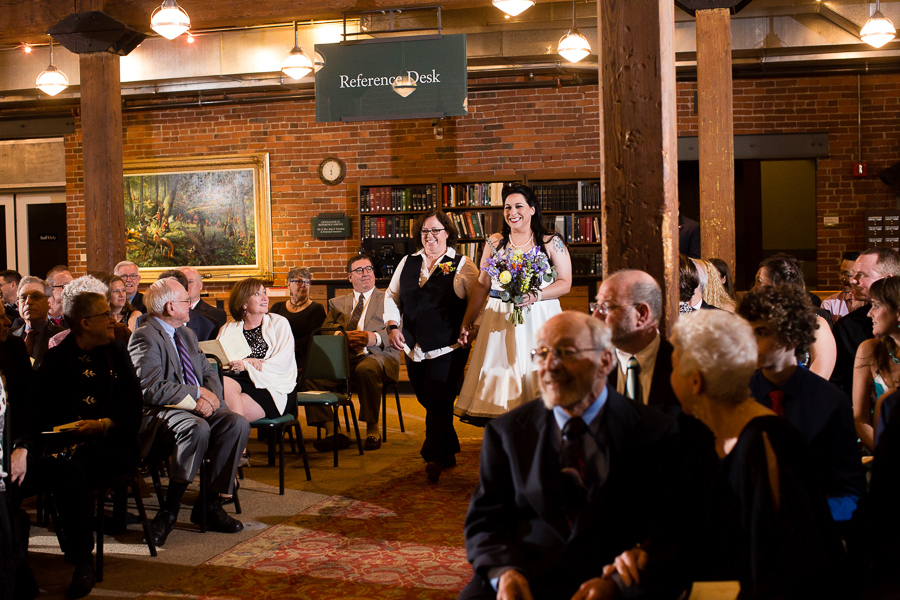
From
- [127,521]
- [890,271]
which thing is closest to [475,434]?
[127,521]

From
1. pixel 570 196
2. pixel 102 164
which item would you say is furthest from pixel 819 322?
pixel 570 196

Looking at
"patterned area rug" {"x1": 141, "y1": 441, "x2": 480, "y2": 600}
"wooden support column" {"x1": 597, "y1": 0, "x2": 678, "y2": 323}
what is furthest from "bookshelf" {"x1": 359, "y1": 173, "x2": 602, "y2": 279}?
"wooden support column" {"x1": 597, "y1": 0, "x2": 678, "y2": 323}

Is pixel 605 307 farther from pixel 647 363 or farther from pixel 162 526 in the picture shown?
pixel 162 526

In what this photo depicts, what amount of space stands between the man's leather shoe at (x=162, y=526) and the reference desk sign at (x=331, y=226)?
21.0 feet

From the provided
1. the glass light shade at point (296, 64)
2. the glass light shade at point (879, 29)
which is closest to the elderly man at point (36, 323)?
the glass light shade at point (296, 64)

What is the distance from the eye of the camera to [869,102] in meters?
9.31

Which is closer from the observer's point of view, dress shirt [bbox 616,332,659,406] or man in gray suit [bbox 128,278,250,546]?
dress shirt [bbox 616,332,659,406]

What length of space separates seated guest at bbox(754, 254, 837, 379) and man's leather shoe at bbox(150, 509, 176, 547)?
9.75 feet

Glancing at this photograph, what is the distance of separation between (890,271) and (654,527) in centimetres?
290

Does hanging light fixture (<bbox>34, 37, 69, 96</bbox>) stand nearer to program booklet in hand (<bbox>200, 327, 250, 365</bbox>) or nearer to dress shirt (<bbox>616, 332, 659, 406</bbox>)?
program booklet in hand (<bbox>200, 327, 250, 365</bbox>)

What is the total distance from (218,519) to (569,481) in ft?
9.11

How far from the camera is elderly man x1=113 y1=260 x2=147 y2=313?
21.4 feet

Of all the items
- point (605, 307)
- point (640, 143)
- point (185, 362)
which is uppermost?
point (640, 143)

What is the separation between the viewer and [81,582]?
3.40 meters
